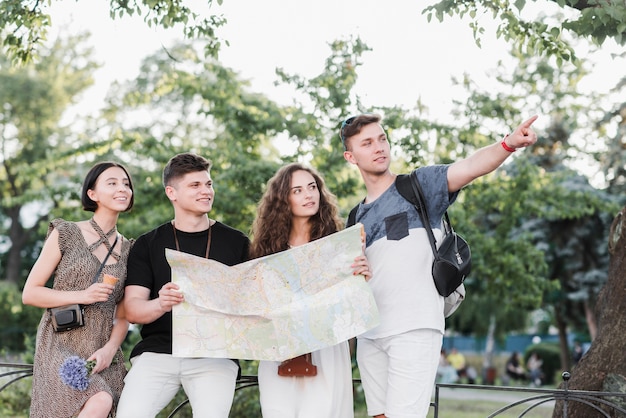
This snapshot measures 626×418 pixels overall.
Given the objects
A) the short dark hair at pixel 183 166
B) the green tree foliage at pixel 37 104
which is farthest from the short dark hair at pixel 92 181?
the green tree foliage at pixel 37 104

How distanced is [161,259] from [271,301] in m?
0.74

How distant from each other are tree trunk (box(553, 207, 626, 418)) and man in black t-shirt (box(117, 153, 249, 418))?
2963 millimetres

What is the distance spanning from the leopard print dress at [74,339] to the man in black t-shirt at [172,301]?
4.7 inches

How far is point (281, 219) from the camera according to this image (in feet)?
14.9

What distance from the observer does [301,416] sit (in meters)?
4.22

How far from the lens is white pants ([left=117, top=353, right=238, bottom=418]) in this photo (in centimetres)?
432

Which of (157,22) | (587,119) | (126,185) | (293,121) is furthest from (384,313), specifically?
(587,119)

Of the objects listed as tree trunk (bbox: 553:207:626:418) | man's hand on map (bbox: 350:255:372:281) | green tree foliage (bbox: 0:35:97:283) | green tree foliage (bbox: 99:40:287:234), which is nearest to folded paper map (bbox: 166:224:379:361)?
man's hand on map (bbox: 350:255:372:281)

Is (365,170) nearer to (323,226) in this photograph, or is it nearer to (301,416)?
(323,226)

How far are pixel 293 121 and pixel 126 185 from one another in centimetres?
628

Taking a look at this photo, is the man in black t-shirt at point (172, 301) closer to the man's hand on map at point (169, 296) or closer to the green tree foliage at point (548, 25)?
the man's hand on map at point (169, 296)

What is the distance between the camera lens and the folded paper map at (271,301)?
414cm

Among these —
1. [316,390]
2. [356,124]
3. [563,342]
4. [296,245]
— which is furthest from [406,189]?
[563,342]

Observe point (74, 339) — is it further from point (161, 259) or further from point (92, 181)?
point (92, 181)
